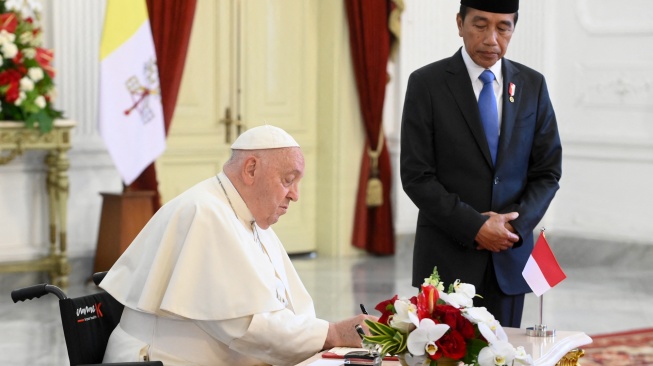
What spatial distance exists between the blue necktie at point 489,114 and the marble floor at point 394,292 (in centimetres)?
314

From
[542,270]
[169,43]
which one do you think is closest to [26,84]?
[169,43]

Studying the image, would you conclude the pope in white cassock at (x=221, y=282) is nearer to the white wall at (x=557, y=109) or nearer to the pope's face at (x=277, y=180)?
the pope's face at (x=277, y=180)

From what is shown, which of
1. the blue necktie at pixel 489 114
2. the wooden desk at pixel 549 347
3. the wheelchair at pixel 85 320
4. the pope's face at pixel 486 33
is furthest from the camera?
the blue necktie at pixel 489 114

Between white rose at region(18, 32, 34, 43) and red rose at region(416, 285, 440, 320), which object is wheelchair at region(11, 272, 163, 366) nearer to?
red rose at region(416, 285, 440, 320)

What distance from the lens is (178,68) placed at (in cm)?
905

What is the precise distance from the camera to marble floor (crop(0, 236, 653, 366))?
277 inches

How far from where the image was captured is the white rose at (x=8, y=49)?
7.66 meters

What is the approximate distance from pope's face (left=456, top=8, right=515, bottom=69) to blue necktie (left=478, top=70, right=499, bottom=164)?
7 cm

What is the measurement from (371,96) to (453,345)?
288 inches

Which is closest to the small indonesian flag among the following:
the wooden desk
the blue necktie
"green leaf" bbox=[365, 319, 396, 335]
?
the wooden desk

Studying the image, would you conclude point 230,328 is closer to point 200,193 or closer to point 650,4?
point 200,193

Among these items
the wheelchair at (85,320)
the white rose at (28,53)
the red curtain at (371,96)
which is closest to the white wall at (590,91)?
the red curtain at (371,96)

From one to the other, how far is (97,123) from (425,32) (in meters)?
3.31

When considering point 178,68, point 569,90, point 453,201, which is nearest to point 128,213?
point 178,68
